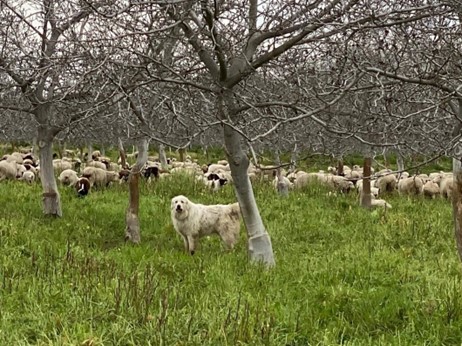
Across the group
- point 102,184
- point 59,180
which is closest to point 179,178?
point 102,184

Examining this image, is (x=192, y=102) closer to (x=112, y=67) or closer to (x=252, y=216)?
(x=112, y=67)

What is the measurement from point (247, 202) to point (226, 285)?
1650 mm

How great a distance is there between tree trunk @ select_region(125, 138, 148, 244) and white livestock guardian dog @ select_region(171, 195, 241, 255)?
3.16ft

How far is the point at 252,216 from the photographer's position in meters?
8.11

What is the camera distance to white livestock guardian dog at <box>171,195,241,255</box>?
32.4 feet

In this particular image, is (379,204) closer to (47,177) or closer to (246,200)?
(246,200)

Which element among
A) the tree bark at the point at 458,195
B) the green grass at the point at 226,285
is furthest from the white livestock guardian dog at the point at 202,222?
the tree bark at the point at 458,195

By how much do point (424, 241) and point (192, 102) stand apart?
517 cm

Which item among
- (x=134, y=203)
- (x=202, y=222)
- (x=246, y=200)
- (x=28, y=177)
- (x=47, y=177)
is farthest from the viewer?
(x=28, y=177)

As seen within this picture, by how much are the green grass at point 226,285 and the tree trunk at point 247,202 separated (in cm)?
27

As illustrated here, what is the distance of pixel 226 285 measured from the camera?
22.1ft

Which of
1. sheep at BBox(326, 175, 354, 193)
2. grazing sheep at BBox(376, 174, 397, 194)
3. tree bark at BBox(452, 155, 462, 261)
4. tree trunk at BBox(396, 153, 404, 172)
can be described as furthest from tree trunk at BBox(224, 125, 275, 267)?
grazing sheep at BBox(376, 174, 397, 194)

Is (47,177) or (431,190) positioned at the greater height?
(47,177)

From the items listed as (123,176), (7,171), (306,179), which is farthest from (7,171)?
(306,179)
